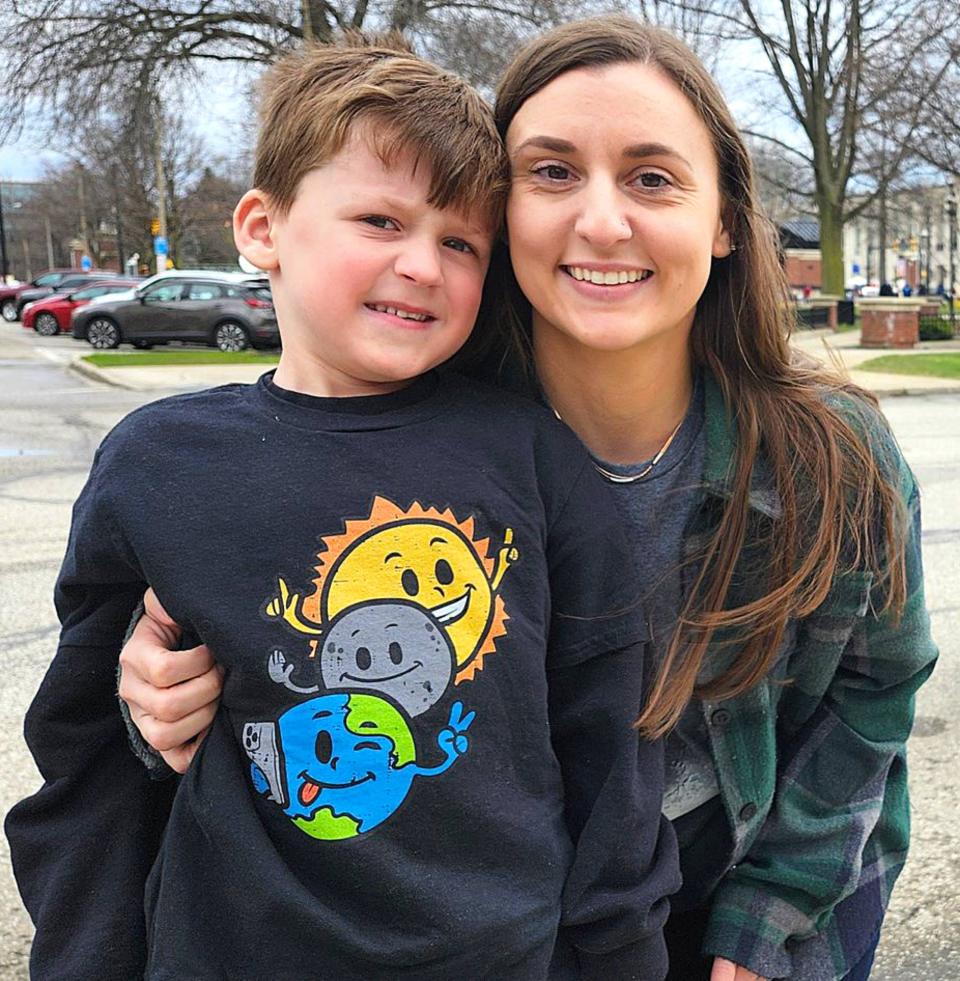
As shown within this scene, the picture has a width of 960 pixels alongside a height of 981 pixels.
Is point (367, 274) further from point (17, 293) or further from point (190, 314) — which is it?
point (17, 293)

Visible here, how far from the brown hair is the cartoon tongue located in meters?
0.46

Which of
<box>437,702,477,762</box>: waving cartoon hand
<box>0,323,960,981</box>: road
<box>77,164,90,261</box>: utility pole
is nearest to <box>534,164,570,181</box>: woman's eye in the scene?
<box>437,702,477,762</box>: waving cartoon hand

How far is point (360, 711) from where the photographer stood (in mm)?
1349

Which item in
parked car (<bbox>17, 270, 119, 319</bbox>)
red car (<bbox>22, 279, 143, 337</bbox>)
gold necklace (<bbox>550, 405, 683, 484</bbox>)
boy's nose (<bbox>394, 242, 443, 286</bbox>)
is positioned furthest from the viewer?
parked car (<bbox>17, 270, 119, 319</bbox>)

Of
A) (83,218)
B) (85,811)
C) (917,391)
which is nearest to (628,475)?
(85,811)

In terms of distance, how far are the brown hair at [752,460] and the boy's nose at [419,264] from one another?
0.25 m

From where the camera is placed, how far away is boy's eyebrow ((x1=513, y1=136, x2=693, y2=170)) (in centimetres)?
153

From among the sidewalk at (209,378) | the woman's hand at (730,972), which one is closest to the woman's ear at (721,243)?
the woman's hand at (730,972)

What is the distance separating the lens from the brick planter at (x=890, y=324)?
953 inches

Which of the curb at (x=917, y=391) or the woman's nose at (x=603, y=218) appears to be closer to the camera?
the woman's nose at (x=603, y=218)

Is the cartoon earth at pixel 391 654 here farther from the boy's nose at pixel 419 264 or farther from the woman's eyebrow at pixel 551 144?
the woman's eyebrow at pixel 551 144

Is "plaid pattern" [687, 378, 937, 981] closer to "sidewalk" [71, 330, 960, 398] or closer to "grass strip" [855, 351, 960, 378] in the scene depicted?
"sidewalk" [71, 330, 960, 398]

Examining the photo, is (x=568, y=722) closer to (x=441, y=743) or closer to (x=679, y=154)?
(x=441, y=743)

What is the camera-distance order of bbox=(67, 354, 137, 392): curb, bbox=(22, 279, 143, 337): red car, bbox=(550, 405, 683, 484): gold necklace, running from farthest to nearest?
bbox=(22, 279, 143, 337): red car, bbox=(67, 354, 137, 392): curb, bbox=(550, 405, 683, 484): gold necklace
